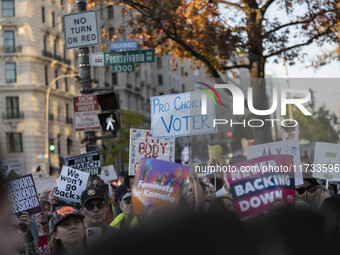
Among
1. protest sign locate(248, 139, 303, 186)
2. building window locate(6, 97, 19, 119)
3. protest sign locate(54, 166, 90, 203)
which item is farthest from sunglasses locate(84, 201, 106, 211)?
building window locate(6, 97, 19, 119)

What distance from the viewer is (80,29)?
13.6 m

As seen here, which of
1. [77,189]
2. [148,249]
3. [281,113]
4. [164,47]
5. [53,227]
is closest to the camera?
[148,249]

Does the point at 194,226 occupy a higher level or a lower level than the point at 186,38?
lower

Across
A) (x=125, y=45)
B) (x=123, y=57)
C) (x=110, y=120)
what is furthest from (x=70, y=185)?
(x=125, y=45)

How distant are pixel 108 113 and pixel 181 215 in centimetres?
1302

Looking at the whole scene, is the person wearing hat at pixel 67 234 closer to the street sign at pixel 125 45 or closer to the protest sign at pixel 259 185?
the protest sign at pixel 259 185

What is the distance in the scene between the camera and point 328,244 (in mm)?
1117

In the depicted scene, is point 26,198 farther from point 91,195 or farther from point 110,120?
point 110,120

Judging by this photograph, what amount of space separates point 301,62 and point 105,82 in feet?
193

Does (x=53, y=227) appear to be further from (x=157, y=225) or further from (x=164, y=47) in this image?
(x=164, y=47)

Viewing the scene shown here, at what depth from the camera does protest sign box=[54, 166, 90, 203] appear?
31.9 feet

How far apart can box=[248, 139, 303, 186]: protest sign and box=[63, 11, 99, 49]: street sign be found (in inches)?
222

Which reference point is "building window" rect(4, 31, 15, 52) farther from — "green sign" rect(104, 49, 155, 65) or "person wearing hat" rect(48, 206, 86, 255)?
"person wearing hat" rect(48, 206, 86, 255)

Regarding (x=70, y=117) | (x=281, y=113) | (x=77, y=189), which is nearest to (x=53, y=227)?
(x=77, y=189)
